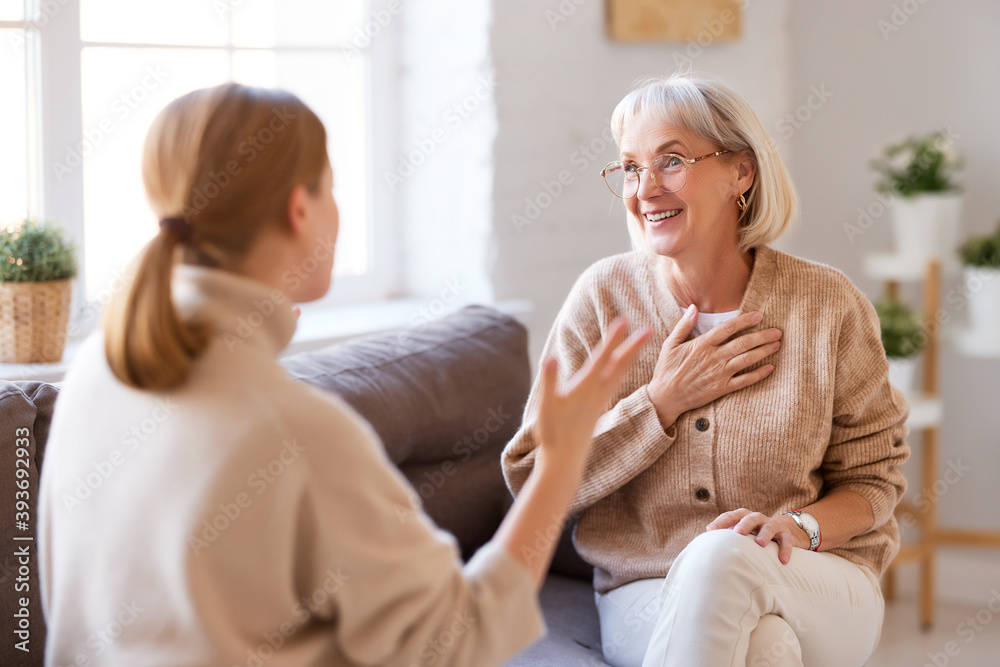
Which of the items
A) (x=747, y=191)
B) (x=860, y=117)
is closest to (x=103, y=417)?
(x=747, y=191)

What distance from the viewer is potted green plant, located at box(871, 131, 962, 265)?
2939mm

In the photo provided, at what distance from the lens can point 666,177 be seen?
1.78m

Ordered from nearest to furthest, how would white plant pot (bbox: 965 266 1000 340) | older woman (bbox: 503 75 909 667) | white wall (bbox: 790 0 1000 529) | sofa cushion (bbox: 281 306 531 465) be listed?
older woman (bbox: 503 75 909 667)
sofa cushion (bbox: 281 306 531 465)
white plant pot (bbox: 965 266 1000 340)
white wall (bbox: 790 0 1000 529)

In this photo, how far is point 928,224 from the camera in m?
2.95

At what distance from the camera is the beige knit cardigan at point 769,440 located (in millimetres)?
1697

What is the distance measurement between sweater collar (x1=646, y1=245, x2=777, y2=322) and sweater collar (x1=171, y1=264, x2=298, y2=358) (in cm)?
98

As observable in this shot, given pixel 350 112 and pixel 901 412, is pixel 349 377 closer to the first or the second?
pixel 901 412

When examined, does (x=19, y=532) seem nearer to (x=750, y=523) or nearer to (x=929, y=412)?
(x=750, y=523)

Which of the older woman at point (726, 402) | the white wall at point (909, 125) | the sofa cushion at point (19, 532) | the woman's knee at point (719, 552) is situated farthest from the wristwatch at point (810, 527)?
the white wall at point (909, 125)
